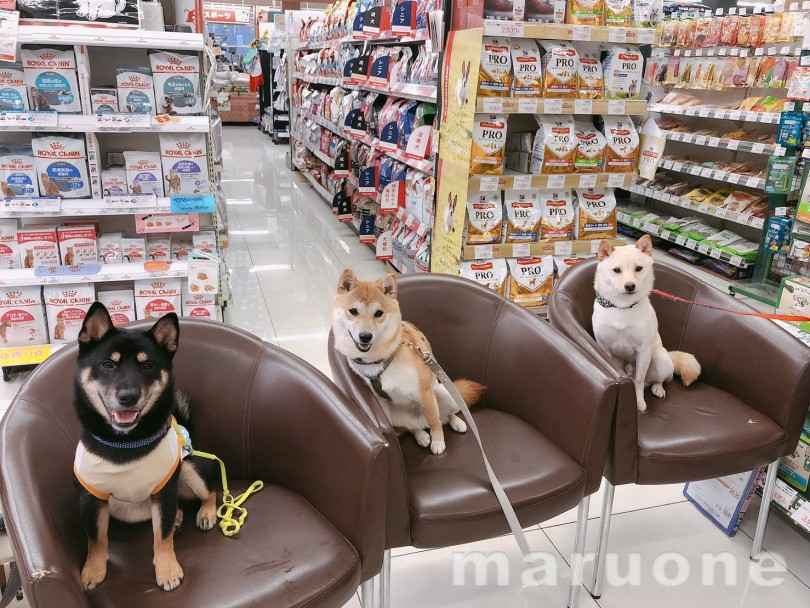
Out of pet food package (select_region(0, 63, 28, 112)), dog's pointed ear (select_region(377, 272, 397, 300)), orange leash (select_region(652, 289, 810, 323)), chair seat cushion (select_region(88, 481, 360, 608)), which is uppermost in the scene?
pet food package (select_region(0, 63, 28, 112))

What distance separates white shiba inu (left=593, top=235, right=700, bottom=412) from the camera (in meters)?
2.24

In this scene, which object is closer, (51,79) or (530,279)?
(51,79)

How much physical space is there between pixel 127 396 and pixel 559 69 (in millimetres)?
3022

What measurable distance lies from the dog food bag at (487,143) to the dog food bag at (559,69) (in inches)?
12.5

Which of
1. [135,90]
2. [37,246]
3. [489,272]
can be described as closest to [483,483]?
[489,272]

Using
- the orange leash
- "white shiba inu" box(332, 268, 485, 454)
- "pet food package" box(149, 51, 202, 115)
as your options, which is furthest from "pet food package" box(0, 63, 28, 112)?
the orange leash

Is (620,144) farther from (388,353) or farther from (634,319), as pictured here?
(388,353)

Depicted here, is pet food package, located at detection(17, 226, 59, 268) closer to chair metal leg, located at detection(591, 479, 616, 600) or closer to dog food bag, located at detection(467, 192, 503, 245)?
dog food bag, located at detection(467, 192, 503, 245)

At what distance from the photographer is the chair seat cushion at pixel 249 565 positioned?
4.39 ft

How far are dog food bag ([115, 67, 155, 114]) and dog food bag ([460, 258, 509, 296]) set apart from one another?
6.21 feet

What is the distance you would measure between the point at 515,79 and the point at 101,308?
108 inches

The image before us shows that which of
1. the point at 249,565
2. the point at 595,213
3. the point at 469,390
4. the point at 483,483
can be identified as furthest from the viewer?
the point at 595,213

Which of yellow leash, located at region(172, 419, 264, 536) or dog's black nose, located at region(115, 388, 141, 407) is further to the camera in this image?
yellow leash, located at region(172, 419, 264, 536)

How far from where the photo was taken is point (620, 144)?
12.3ft
